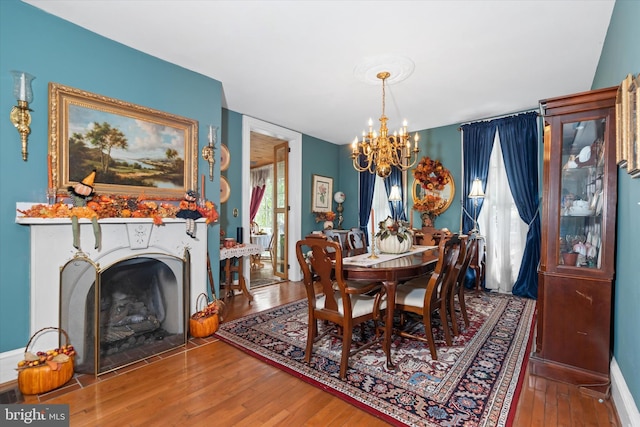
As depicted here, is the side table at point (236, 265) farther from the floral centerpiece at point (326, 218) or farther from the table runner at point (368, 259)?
the floral centerpiece at point (326, 218)

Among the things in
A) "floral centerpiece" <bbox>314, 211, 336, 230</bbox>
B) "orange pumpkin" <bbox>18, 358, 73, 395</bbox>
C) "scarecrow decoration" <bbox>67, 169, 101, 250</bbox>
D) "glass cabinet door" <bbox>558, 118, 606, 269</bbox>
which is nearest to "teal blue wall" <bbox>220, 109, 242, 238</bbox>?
"floral centerpiece" <bbox>314, 211, 336, 230</bbox>

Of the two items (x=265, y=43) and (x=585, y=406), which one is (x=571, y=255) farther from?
(x=265, y=43)

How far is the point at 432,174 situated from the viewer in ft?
16.0

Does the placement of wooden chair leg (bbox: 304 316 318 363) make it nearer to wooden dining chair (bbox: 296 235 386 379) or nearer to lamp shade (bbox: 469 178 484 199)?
wooden dining chair (bbox: 296 235 386 379)

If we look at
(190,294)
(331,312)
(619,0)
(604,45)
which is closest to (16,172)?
(190,294)

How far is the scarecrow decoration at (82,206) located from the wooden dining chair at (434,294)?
252 centimetres

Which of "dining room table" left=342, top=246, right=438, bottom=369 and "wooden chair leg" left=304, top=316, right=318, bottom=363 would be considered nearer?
"dining room table" left=342, top=246, right=438, bottom=369

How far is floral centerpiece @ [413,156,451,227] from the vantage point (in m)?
4.75

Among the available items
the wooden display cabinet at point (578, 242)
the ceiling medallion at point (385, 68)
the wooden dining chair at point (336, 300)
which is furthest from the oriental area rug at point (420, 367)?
the ceiling medallion at point (385, 68)

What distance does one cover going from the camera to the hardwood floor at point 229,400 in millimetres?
1668

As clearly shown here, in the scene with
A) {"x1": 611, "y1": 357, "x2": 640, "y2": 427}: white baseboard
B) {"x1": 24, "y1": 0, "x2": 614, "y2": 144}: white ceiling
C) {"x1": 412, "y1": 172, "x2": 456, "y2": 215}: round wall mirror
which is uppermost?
{"x1": 24, "y1": 0, "x2": 614, "y2": 144}: white ceiling

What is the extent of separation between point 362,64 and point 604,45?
6.82ft

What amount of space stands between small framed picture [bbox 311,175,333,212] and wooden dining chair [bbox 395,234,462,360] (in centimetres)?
312

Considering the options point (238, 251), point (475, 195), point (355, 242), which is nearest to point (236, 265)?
point (238, 251)
